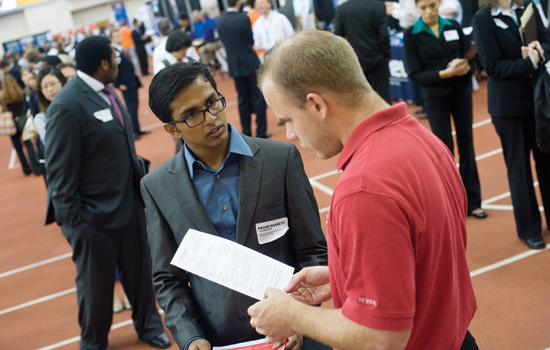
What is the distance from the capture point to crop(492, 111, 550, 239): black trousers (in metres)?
4.35

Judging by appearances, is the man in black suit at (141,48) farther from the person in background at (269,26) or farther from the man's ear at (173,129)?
the man's ear at (173,129)

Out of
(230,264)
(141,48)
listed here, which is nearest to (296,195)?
(230,264)

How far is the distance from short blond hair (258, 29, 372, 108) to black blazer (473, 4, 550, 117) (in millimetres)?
3165

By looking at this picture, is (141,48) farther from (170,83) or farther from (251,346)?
(251,346)

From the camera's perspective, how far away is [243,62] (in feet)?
30.0

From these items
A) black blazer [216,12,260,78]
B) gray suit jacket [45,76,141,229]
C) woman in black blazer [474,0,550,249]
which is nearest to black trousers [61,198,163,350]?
gray suit jacket [45,76,141,229]

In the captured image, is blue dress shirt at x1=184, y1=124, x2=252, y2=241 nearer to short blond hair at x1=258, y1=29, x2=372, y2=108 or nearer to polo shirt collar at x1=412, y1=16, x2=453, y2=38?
short blond hair at x1=258, y1=29, x2=372, y2=108

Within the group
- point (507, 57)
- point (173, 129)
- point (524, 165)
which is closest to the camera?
point (173, 129)

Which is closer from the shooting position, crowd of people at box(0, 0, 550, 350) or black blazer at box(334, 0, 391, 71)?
crowd of people at box(0, 0, 550, 350)

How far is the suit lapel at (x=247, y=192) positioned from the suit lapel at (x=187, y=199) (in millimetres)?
109

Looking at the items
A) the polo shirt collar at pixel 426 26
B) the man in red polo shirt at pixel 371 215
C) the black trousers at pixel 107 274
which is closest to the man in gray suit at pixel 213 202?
the man in red polo shirt at pixel 371 215

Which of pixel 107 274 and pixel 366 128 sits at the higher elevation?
pixel 366 128

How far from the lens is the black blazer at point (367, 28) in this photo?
7.67 metres

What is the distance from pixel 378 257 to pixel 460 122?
4134mm
